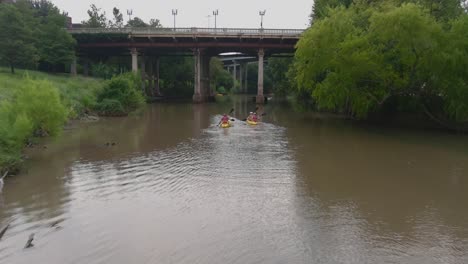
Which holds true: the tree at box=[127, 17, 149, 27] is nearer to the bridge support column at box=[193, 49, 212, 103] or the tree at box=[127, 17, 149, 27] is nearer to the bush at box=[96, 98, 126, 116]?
the bridge support column at box=[193, 49, 212, 103]

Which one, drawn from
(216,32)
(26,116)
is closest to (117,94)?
(216,32)

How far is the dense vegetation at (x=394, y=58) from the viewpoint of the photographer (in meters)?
29.8

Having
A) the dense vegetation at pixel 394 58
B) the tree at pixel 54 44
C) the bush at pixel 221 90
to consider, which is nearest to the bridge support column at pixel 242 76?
the bush at pixel 221 90

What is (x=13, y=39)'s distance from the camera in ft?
156

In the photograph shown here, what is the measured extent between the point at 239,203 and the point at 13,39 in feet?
139

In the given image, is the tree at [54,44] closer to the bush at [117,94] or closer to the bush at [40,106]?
the bush at [117,94]

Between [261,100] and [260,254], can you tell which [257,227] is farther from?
[261,100]

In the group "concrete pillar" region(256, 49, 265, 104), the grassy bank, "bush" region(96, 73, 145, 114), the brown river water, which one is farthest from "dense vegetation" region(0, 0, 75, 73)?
"concrete pillar" region(256, 49, 265, 104)

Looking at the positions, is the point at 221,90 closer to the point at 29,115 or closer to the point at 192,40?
the point at 192,40

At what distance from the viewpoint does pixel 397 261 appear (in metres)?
10.7

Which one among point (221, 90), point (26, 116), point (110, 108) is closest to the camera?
point (26, 116)

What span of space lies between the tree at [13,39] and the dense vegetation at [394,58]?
30.2m

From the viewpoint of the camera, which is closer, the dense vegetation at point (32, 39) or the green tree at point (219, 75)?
the dense vegetation at point (32, 39)

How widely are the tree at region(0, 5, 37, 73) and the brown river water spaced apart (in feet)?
78.6
